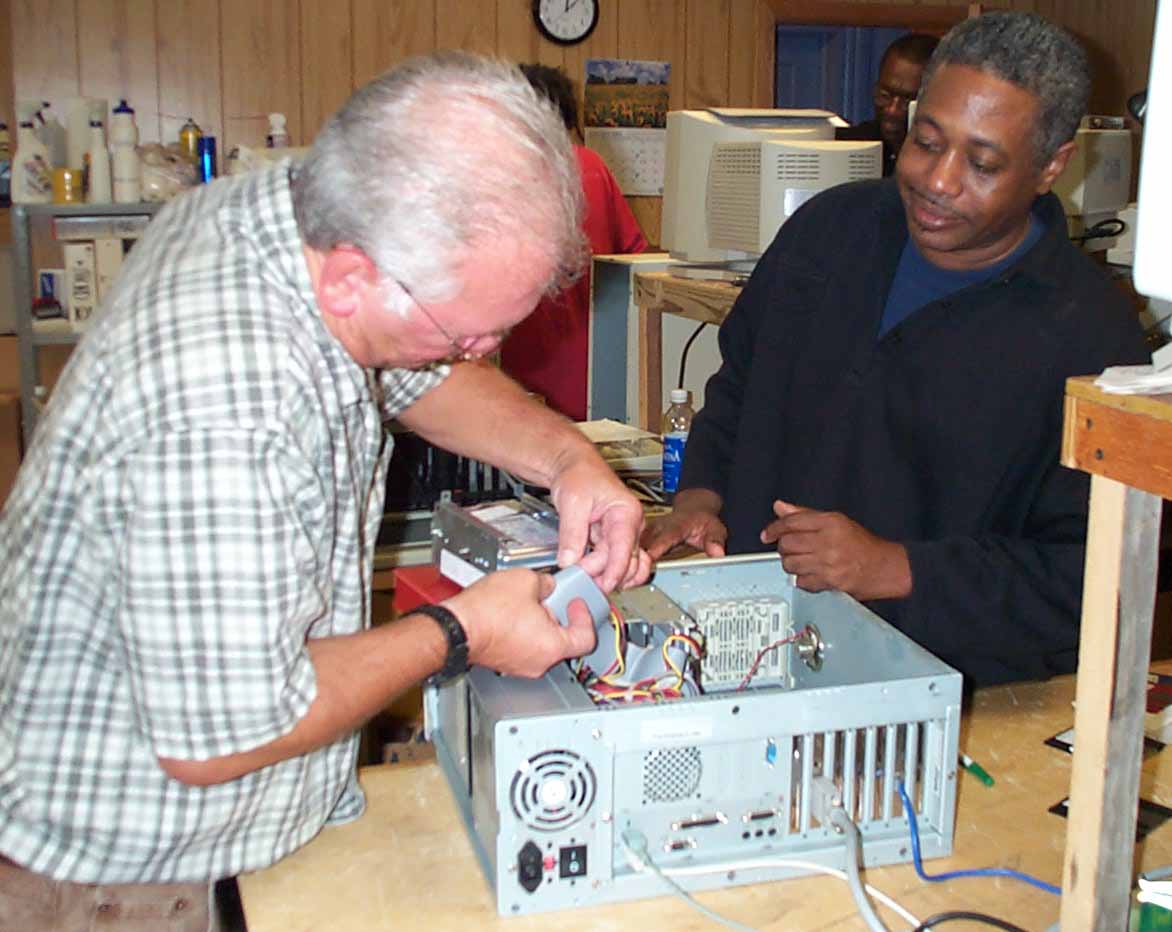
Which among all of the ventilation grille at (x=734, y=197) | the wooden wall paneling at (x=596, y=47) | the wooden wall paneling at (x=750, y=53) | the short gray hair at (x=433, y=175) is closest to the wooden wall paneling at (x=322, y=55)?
the wooden wall paneling at (x=596, y=47)

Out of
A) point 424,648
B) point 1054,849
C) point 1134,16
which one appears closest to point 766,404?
point 1054,849

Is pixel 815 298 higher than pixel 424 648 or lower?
higher

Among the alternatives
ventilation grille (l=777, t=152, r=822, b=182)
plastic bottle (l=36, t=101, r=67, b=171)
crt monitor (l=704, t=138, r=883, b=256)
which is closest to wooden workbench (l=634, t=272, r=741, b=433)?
crt monitor (l=704, t=138, r=883, b=256)

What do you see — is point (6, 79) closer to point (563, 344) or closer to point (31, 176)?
point (31, 176)

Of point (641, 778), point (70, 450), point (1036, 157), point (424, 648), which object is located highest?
point (1036, 157)

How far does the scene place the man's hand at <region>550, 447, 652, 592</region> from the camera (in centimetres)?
122

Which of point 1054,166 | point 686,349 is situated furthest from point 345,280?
point 686,349

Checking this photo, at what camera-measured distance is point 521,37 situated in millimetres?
5133

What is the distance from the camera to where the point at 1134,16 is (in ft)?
18.6

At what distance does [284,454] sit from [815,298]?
1072 mm

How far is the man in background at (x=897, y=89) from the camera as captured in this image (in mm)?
3980

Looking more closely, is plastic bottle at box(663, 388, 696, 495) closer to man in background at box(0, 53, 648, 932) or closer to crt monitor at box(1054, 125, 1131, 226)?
crt monitor at box(1054, 125, 1131, 226)

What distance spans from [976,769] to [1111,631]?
17.5 inches

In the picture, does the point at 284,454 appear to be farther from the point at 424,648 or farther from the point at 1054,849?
the point at 1054,849
